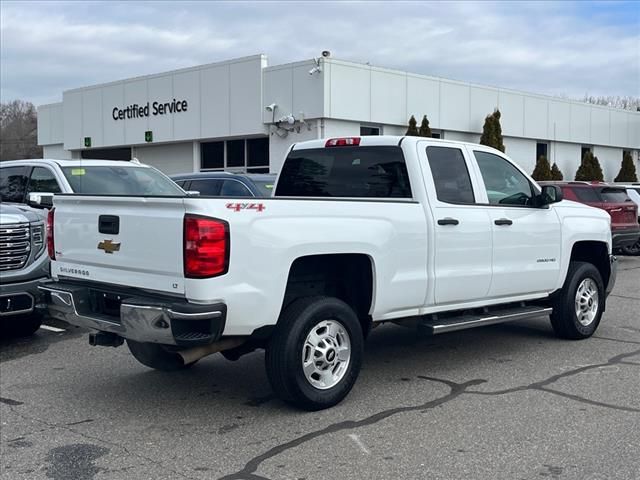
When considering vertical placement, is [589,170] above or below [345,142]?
above

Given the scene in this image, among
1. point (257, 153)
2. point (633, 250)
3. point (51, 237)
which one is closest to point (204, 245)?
point (51, 237)

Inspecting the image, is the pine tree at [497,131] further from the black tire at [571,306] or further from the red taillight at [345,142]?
the red taillight at [345,142]

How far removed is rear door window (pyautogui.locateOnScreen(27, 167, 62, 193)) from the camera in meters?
9.55

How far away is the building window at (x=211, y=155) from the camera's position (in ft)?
90.7

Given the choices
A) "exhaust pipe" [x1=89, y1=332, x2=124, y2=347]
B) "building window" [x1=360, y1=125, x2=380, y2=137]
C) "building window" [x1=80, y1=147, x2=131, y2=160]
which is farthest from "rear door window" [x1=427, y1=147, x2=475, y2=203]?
"building window" [x1=80, y1=147, x2=131, y2=160]

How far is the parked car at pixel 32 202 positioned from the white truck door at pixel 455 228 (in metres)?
2.96

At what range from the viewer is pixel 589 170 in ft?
106

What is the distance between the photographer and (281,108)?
2423 cm

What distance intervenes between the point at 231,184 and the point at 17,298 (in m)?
5.75

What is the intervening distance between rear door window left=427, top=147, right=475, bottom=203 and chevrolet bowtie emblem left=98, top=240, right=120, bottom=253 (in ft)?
9.00

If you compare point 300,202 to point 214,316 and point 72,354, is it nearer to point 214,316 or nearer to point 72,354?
point 214,316

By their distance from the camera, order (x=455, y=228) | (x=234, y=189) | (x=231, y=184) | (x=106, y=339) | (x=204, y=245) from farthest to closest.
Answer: (x=231, y=184) < (x=234, y=189) < (x=455, y=228) < (x=106, y=339) < (x=204, y=245)

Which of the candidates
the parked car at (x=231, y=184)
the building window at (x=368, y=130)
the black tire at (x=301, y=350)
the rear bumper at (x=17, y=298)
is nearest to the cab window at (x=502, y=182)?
the black tire at (x=301, y=350)

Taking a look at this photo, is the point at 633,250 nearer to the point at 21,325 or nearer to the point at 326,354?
the point at 21,325
